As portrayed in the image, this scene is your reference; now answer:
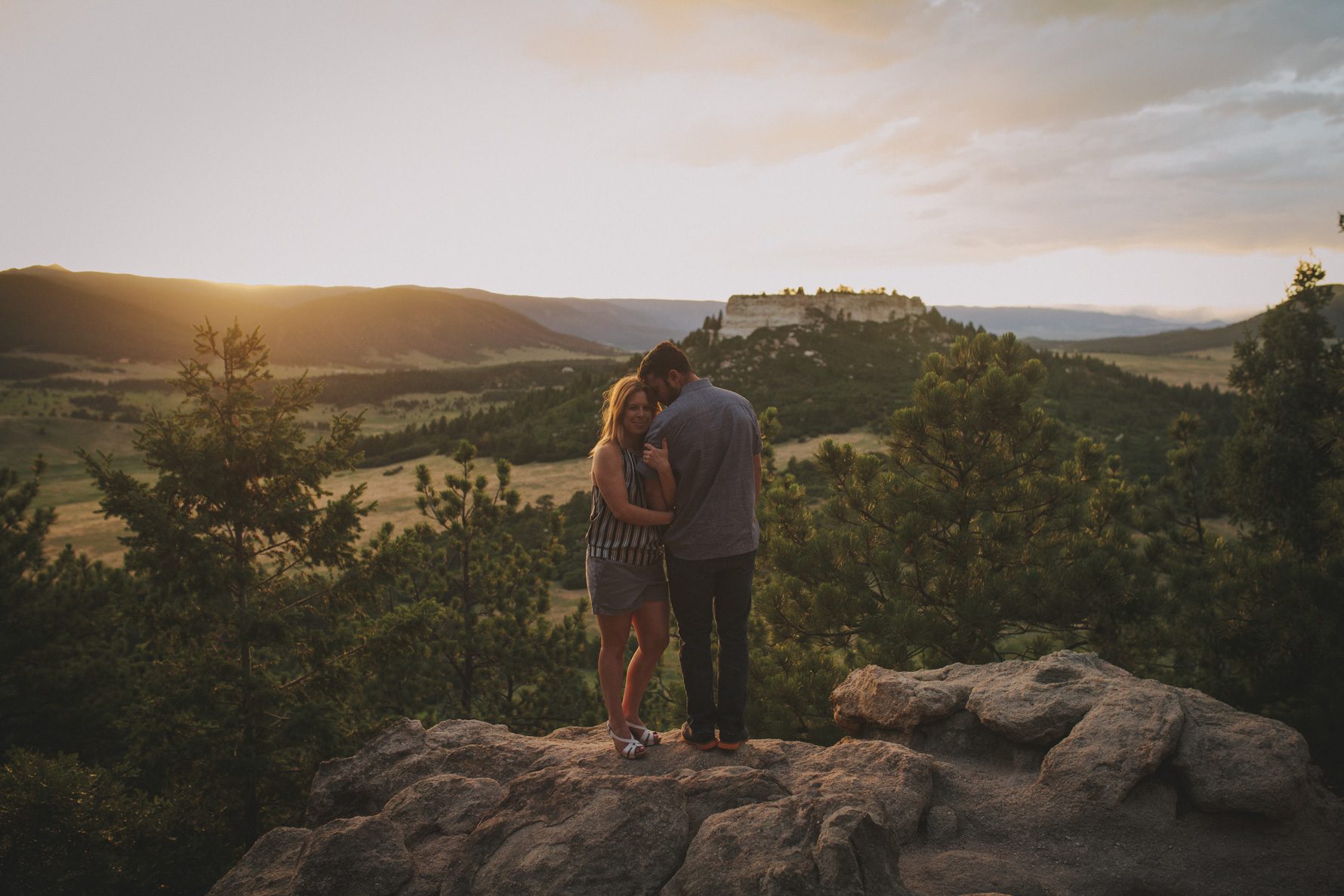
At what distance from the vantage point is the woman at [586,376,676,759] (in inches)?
175

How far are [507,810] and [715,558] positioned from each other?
1847 millimetres

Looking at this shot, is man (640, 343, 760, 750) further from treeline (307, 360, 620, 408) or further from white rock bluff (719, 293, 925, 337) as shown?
treeline (307, 360, 620, 408)

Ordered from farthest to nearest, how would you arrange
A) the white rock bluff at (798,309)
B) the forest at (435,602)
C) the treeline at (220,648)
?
the white rock bluff at (798,309), the treeline at (220,648), the forest at (435,602)

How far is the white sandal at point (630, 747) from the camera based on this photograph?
4883 mm

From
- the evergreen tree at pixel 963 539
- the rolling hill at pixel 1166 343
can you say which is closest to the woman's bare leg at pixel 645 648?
the evergreen tree at pixel 963 539

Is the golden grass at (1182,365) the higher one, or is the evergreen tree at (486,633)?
the golden grass at (1182,365)

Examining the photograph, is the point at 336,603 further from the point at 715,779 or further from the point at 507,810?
the point at 715,779

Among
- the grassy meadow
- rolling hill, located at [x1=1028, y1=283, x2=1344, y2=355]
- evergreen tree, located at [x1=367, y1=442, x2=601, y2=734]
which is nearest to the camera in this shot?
evergreen tree, located at [x1=367, y1=442, x2=601, y2=734]

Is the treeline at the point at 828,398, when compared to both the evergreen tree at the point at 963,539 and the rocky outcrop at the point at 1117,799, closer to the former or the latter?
the evergreen tree at the point at 963,539

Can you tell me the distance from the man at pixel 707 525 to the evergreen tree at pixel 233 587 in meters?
5.78

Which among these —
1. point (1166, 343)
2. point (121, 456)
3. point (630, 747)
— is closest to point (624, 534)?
point (630, 747)

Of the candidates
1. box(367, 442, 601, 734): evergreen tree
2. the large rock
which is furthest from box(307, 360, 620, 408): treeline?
the large rock

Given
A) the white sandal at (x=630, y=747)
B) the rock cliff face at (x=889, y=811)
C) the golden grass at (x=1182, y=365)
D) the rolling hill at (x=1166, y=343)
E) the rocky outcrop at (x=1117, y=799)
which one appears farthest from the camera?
the rolling hill at (x=1166, y=343)

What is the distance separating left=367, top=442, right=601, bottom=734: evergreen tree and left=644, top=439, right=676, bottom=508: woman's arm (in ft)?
24.2
